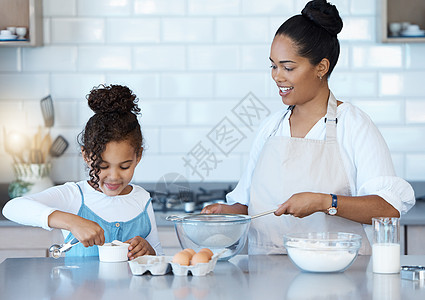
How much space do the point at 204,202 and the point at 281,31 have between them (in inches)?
52.2

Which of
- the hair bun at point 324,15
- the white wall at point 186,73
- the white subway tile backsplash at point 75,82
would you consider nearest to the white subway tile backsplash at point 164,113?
the white wall at point 186,73

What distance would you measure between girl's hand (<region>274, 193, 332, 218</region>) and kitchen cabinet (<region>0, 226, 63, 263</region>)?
1.35 meters

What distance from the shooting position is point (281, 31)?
2.23 m

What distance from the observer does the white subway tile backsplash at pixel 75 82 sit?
11.4 ft

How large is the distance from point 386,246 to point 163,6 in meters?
2.17

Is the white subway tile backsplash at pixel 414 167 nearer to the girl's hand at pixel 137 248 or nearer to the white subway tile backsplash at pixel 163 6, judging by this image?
the white subway tile backsplash at pixel 163 6

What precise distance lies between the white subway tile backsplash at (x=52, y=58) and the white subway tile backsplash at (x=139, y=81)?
215mm

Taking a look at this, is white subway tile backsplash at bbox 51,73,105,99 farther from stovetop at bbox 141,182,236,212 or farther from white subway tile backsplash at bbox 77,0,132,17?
stovetop at bbox 141,182,236,212

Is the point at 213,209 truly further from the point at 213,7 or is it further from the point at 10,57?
the point at 10,57

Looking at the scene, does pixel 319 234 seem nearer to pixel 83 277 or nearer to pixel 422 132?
pixel 83 277

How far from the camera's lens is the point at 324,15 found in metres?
2.19

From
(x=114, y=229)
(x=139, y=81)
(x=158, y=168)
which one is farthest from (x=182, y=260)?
(x=139, y=81)

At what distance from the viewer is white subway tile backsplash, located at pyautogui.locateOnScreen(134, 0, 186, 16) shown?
11.4ft

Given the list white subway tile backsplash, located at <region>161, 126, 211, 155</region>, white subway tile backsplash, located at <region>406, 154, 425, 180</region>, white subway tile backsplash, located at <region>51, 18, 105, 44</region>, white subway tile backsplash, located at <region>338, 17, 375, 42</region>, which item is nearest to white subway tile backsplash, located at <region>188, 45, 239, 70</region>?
white subway tile backsplash, located at <region>161, 126, 211, 155</region>
